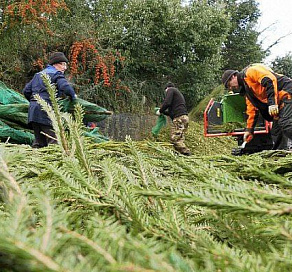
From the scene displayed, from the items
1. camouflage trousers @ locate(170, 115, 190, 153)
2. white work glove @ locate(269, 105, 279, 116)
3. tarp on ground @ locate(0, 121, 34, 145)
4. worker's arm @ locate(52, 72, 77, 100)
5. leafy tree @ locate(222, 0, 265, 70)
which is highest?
leafy tree @ locate(222, 0, 265, 70)

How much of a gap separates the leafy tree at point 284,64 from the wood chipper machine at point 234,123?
14.0 m

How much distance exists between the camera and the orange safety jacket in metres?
3.83

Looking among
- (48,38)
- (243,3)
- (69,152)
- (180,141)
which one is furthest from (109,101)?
(243,3)

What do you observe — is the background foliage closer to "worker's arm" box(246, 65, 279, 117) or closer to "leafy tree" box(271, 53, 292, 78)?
"worker's arm" box(246, 65, 279, 117)

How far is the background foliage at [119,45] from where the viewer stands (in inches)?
307

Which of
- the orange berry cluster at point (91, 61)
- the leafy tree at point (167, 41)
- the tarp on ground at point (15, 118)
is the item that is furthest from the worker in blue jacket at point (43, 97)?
the leafy tree at point (167, 41)

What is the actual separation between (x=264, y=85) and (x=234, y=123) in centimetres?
258

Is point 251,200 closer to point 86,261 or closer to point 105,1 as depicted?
point 86,261

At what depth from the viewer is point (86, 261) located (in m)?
0.20

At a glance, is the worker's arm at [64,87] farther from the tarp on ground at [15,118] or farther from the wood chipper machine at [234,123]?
the wood chipper machine at [234,123]

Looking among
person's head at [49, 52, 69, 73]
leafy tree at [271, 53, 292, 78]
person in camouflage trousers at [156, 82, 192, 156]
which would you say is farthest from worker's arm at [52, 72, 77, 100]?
leafy tree at [271, 53, 292, 78]

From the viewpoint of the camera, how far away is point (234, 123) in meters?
6.43

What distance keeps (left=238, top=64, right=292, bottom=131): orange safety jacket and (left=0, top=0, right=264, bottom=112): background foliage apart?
14.6 feet

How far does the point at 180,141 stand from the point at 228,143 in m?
3.90
